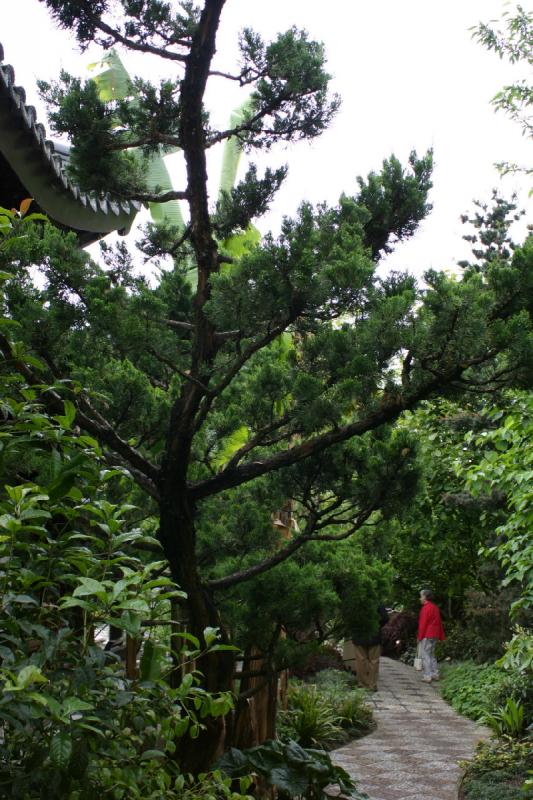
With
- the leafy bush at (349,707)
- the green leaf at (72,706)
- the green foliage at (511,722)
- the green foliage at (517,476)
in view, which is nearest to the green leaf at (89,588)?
the green leaf at (72,706)

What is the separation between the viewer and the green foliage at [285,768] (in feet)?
13.6

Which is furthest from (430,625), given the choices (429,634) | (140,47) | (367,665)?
(140,47)

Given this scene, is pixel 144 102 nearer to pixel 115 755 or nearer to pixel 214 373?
pixel 214 373

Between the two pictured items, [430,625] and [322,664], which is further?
[430,625]

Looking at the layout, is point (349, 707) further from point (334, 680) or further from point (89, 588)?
point (89, 588)

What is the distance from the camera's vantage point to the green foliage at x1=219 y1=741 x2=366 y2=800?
415cm

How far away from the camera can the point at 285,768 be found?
425 cm

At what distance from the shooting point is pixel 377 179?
5129 mm

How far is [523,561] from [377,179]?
98.1 inches

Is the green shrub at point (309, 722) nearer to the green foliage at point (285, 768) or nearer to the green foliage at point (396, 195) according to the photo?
the green foliage at point (285, 768)

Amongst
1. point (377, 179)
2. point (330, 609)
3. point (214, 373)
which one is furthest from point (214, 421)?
point (377, 179)

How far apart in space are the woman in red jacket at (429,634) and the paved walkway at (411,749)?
36.0 inches

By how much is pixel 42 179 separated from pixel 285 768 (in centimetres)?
322

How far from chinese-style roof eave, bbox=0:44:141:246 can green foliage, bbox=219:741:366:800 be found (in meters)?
3.04
